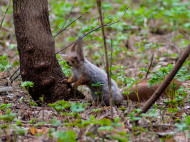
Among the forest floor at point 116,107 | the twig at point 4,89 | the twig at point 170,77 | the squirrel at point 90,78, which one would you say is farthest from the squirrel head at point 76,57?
the twig at point 170,77

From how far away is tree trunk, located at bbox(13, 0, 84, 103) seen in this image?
425 cm

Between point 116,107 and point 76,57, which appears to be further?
point 76,57

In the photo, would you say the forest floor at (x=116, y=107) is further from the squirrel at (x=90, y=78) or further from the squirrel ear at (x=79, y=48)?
the squirrel ear at (x=79, y=48)

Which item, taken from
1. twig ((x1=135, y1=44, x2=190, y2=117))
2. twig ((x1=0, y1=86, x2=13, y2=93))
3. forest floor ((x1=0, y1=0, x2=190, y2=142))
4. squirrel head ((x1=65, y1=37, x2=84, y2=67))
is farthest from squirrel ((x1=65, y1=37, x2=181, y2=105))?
twig ((x1=135, y1=44, x2=190, y2=117))

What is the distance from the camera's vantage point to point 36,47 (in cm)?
433

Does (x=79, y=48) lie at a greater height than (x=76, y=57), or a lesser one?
greater

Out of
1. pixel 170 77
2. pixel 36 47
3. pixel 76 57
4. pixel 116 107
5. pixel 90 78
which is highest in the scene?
pixel 36 47

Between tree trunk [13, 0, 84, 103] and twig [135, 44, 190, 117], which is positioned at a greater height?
tree trunk [13, 0, 84, 103]

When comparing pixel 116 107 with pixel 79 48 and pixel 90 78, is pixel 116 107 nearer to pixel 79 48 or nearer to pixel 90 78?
pixel 90 78

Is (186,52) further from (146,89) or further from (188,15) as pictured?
(188,15)

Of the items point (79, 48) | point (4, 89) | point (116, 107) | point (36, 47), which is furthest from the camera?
point (4, 89)

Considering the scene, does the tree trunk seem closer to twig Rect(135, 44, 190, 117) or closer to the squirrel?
the squirrel

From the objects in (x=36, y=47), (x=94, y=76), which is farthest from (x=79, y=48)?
(x=36, y=47)

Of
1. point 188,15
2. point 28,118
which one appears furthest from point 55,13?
point 28,118
